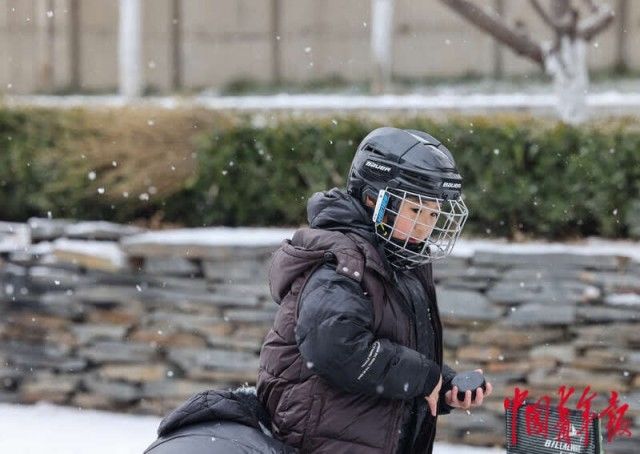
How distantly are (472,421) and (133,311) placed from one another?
7.00 feet

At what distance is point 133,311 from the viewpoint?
22.4ft

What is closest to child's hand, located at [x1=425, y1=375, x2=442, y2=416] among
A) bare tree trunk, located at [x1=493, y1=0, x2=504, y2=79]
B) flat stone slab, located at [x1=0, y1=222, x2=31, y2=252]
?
flat stone slab, located at [x1=0, y1=222, x2=31, y2=252]

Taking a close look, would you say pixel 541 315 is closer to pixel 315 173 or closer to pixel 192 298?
pixel 315 173

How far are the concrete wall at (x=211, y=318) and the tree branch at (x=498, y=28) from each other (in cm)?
169

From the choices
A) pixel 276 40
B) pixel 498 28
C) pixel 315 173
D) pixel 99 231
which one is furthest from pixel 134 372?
pixel 276 40

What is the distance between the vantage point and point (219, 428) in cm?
281

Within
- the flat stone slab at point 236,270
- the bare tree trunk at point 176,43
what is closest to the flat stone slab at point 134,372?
the flat stone slab at point 236,270

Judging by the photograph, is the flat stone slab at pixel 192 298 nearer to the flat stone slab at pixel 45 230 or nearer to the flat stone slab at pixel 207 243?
the flat stone slab at pixel 207 243

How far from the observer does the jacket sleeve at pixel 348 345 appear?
105 inches

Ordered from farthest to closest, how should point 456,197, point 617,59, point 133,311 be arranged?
point 617,59 < point 133,311 < point 456,197

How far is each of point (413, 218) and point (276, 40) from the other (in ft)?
34.3

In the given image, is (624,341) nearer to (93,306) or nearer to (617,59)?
(93,306)

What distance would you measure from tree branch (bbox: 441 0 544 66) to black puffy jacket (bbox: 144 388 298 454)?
460 centimetres

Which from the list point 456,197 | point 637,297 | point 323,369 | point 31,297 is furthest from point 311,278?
point 31,297
